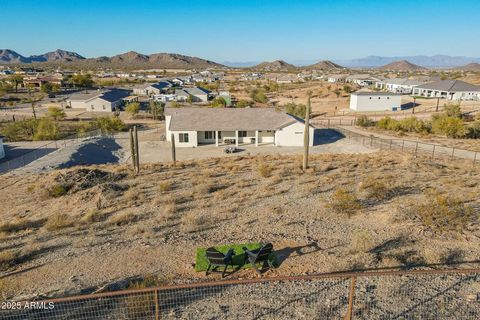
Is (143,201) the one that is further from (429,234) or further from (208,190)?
(429,234)

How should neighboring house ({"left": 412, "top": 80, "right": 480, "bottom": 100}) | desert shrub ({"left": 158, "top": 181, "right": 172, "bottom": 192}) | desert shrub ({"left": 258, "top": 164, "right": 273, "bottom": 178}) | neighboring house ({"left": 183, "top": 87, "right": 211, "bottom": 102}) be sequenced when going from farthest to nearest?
neighboring house ({"left": 183, "top": 87, "right": 211, "bottom": 102}), neighboring house ({"left": 412, "top": 80, "right": 480, "bottom": 100}), desert shrub ({"left": 258, "top": 164, "right": 273, "bottom": 178}), desert shrub ({"left": 158, "top": 181, "right": 172, "bottom": 192})

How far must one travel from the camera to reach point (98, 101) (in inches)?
2763

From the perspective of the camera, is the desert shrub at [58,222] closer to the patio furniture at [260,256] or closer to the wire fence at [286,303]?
the wire fence at [286,303]

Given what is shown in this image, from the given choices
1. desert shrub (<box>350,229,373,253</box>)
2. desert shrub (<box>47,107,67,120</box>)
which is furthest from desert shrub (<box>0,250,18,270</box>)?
desert shrub (<box>47,107,67,120</box>)

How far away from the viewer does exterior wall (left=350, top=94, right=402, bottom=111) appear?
2618 inches

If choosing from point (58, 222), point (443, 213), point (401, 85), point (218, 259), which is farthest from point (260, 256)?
point (401, 85)

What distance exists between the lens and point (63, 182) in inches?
808

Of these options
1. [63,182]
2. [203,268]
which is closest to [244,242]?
[203,268]

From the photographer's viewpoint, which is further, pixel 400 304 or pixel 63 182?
pixel 63 182

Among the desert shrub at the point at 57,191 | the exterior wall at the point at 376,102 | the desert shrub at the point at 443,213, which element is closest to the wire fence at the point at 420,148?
the desert shrub at the point at 443,213

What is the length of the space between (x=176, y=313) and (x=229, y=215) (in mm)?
7111

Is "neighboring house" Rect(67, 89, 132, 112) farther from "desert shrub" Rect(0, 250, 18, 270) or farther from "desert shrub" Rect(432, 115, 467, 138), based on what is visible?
"desert shrub" Rect(0, 250, 18, 270)

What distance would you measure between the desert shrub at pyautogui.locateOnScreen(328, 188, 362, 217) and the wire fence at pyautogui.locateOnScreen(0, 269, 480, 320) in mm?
5934

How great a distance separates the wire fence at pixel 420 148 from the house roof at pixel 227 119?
808cm
